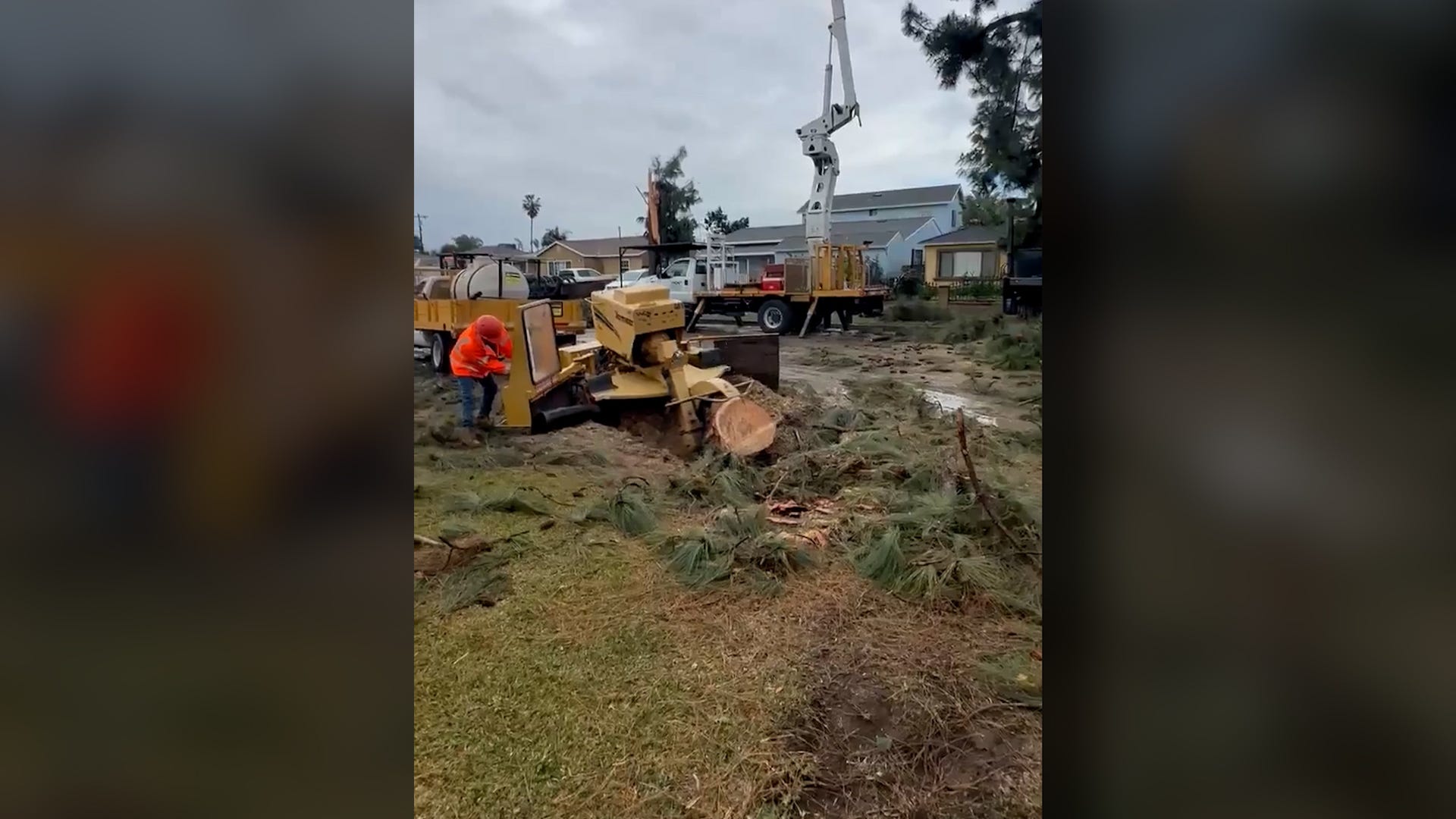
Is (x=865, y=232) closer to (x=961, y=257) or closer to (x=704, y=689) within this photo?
(x=961, y=257)

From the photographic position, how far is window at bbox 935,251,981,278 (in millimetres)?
11414

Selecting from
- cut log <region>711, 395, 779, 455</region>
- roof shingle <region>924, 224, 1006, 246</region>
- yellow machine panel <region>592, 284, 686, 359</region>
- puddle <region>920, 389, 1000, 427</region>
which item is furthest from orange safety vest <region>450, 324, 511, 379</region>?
roof shingle <region>924, 224, 1006, 246</region>

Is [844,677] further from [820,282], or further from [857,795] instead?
[820,282]

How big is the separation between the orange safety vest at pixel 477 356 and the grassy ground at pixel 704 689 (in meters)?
1.79

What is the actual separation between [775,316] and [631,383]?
5156mm

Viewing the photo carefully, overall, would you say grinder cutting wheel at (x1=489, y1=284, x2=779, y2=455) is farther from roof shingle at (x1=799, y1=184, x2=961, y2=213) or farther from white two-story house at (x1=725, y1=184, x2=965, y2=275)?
roof shingle at (x1=799, y1=184, x2=961, y2=213)

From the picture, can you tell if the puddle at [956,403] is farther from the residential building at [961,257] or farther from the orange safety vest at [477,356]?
the orange safety vest at [477,356]

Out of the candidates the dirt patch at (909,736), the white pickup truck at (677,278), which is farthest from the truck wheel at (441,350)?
the dirt patch at (909,736)

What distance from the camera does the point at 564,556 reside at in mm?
4020

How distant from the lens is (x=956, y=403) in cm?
696

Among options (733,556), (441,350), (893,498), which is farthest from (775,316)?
(733,556)

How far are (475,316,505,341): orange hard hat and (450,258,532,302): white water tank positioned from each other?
141 cm
